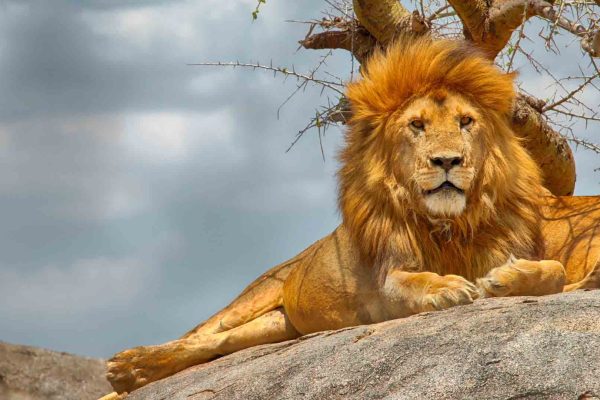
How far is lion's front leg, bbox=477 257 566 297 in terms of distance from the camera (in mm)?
4961

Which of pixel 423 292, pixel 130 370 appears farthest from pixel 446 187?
pixel 130 370

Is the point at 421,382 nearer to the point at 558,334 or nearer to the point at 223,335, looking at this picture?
the point at 558,334

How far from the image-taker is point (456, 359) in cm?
405

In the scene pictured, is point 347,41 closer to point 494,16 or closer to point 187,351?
point 494,16

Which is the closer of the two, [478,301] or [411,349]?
[411,349]

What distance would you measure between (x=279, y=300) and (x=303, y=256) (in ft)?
0.96

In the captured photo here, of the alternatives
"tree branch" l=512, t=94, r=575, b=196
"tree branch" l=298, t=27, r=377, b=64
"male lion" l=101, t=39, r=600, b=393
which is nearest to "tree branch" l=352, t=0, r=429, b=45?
"tree branch" l=298, t=27, r=377, b=64

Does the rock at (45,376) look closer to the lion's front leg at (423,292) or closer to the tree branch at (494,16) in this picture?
the tree branch at (494,16)

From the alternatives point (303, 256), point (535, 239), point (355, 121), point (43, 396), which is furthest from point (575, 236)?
point (43, 396)

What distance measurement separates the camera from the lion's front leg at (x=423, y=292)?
4.87 metres

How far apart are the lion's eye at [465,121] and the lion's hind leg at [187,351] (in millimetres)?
1661

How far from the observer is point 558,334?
4012 mm

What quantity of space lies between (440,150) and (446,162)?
61 mm

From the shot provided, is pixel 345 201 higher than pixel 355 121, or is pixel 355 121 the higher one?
pixel 355 121
